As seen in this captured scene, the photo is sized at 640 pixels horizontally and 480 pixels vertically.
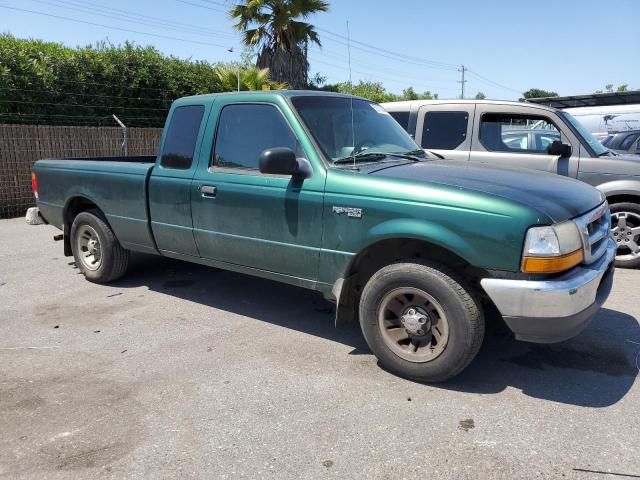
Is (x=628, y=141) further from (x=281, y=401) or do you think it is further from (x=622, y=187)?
(x=281, y=401)

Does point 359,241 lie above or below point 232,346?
above

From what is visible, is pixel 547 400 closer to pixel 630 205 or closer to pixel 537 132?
pixel 630 205

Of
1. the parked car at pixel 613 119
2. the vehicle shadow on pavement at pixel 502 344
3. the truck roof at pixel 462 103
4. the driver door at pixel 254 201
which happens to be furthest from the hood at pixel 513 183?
the parked car at pixel 613 119

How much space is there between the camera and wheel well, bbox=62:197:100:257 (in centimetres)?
592

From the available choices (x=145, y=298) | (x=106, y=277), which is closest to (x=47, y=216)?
(x=106, y=277)

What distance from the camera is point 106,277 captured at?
578 centimetres

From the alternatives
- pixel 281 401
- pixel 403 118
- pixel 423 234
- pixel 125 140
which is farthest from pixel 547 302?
pixel 125 140

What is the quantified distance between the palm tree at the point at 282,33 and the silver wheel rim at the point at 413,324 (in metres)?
16.7

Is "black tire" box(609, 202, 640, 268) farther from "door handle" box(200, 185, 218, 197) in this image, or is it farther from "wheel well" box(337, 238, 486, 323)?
"door handle" box(200, 185, 218, 197)

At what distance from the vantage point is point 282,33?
18.8 meters

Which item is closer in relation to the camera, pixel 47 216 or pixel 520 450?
pixel 520 450

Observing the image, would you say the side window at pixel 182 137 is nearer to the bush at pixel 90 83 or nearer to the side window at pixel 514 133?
the side window at pixel 514 133

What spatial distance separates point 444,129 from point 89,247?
489 cm

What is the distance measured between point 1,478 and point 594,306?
3.48m
